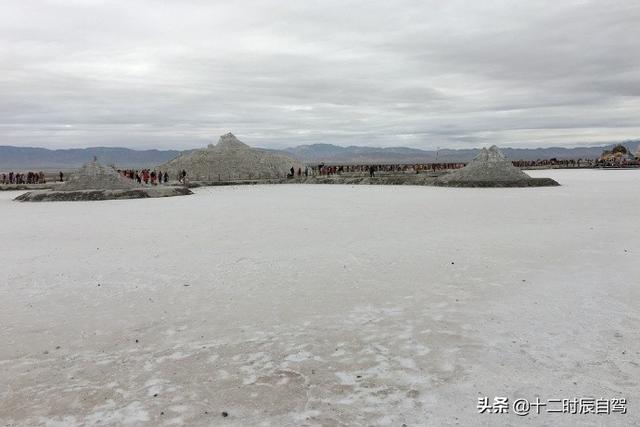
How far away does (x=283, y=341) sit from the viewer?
511cm

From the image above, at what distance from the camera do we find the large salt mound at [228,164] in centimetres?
5019

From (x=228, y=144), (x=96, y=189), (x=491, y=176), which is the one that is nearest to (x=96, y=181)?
(x=96, y=189)

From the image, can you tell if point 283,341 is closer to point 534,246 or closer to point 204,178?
point 534,246

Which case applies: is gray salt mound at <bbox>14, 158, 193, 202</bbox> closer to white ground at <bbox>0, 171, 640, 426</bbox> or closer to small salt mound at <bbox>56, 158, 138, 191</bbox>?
small salt mound at <bbox>56, 158, 138, 191</bbox>

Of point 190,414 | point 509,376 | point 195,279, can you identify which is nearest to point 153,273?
point 195,279

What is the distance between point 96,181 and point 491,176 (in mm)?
24672

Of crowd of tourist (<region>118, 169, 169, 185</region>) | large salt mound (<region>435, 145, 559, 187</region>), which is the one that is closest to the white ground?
large salt mound (<region>435, 145, 559, 187</region>)

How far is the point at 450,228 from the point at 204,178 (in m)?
38.5

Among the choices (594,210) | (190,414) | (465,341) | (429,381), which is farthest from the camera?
(594,210)

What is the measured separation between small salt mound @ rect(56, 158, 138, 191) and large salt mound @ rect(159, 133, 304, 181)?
1870cm

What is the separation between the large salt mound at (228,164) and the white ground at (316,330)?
39294 mm

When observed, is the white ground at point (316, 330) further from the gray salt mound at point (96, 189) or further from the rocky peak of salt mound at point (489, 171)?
the rocky peak of salt mound at point (489, 171)

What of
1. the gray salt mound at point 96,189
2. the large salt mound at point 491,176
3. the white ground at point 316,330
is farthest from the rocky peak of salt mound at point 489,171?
the white ground at point 316,330

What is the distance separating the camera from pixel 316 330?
5418mm
